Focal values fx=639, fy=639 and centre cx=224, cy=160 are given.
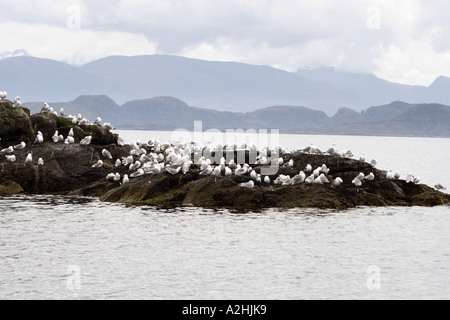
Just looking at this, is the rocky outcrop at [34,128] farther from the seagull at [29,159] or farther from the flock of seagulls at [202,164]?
the seagull at [29,159]

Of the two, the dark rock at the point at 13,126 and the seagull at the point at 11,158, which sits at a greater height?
the dark rock at the point at 13,126

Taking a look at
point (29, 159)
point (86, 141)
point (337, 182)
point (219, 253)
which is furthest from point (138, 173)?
point (219, 253)

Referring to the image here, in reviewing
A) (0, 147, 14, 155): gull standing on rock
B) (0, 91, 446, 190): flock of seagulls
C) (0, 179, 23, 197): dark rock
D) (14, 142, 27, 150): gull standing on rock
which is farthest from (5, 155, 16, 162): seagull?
(14, 142, 27, 150): gull standing on rock

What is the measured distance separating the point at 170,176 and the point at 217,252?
40.0ft

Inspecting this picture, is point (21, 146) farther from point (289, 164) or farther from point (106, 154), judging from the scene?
point (289, 164)

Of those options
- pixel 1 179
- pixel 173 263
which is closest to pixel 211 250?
pixel 173 263

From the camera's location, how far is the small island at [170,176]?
34.1 meters

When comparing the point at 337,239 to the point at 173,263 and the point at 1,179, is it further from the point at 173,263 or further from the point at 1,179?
the point at 1,179

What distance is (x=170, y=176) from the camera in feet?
118

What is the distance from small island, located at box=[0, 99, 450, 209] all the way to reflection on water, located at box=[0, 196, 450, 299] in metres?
1.30

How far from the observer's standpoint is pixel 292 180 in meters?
35.1

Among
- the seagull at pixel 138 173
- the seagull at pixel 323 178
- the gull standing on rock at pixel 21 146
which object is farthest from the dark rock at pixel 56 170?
the seagull at pixel 323 178

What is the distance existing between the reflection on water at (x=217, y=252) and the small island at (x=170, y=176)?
1.30m
